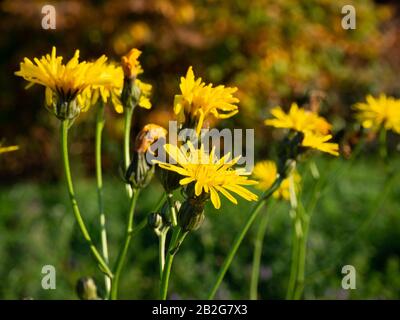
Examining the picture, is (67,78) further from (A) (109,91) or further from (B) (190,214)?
(B) (190,214)

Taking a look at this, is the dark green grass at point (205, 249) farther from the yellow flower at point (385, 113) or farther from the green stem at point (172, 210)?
the green stem at point (172, 210)

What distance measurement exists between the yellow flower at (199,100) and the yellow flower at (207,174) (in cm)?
9

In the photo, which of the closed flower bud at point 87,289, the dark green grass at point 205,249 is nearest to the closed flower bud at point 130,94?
the closed flower bud at point 87,289

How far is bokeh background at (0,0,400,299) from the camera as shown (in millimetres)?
3010

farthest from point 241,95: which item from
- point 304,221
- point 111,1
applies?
point 304,221

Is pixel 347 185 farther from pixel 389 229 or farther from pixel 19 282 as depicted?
pixel 19 282

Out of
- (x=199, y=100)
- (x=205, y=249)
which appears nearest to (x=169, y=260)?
(x=199, y=100)

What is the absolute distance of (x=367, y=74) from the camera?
19.4 ft

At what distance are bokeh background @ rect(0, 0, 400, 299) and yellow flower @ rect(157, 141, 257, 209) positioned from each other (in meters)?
0.85

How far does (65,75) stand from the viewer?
1201mm

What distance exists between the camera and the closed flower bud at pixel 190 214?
1.12 metres

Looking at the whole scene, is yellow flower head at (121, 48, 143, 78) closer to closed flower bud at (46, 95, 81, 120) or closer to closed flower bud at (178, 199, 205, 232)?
closed flower bud at (46, 95, 81, 120)

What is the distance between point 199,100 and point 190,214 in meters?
0.25

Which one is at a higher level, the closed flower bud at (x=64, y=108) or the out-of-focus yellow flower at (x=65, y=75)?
the out-of-focus yellow flower at (x=65, y=75)
